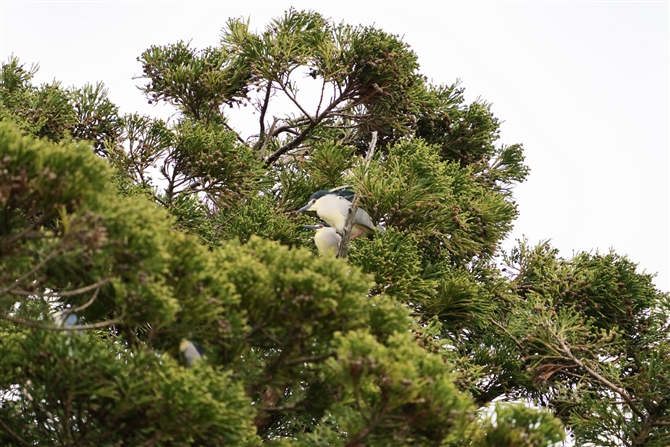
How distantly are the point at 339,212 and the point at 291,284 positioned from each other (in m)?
2.50

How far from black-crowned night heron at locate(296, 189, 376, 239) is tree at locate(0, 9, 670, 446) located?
255mm

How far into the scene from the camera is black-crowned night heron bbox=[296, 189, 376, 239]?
261 inches

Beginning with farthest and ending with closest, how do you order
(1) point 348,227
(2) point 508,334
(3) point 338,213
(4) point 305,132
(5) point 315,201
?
(4) point 305,132 → (2) point 508,334 → (5) point 315,201 → (3) point 338,213 → (1) point 348,227

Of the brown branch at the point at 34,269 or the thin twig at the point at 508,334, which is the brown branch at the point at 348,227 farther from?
the brown branch at the point at 34,269

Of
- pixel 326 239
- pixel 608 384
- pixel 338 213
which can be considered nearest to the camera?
pixel 608 384

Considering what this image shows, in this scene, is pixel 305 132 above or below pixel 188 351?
above

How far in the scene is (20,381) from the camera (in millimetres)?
4316

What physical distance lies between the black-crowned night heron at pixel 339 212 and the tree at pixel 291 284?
0.26 metres

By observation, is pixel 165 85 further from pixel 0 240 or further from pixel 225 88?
pixel 0 240

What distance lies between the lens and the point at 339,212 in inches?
261

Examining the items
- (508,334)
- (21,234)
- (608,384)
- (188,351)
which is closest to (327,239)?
(508,334)

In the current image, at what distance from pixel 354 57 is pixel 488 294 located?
219cm

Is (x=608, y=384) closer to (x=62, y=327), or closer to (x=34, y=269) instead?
(x=62, y=327)

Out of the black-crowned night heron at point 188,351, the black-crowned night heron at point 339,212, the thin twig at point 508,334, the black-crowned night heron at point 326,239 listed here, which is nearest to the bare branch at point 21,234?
the black-crowned night heron at point 188,351
